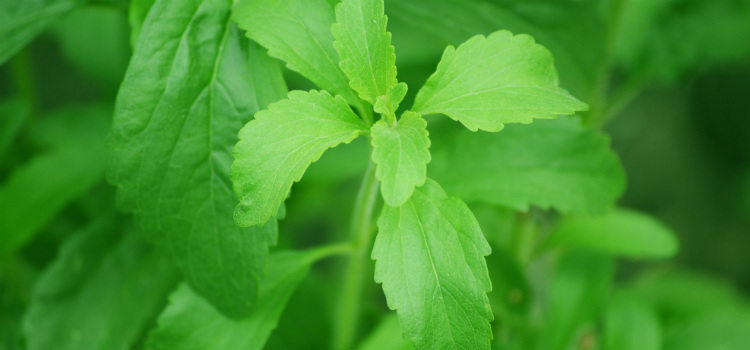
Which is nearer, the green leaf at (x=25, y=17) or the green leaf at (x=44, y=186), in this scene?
the green leaf at (x=25, y=17)

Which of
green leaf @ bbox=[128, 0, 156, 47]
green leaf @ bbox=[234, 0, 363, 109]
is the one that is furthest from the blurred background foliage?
green leaf @ bbox=[234, 0, 363, 109]

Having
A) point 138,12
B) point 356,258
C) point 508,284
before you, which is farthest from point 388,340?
point 138,12

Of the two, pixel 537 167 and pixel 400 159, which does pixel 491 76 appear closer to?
pixel 400 159

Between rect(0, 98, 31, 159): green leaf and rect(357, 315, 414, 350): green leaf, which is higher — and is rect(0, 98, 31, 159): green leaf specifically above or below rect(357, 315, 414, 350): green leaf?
above

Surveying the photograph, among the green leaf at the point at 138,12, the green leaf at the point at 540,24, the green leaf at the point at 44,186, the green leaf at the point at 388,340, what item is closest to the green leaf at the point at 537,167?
the green leaf at the point at 540,24

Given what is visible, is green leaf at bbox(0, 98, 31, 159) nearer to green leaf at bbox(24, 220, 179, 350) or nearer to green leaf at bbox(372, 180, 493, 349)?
green leaf at bbox(24, 220, 179, 350)

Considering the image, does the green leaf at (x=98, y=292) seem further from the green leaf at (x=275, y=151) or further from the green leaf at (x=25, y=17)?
the green leaf at (x=275, y=151)
